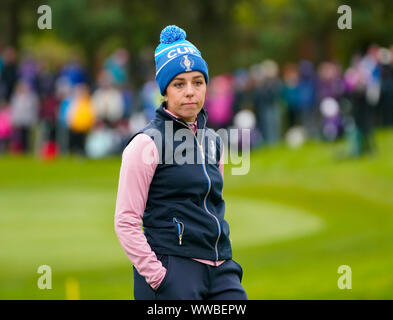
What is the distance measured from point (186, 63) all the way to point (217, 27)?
2732cm

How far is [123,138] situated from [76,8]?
1229cm

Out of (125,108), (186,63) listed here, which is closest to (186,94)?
(186,63)

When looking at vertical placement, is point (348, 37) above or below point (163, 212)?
above

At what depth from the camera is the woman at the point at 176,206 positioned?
4.48 m

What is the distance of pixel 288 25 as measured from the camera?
36938 mm

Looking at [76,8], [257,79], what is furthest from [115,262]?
[76,8]

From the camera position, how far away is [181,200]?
4.52 meters

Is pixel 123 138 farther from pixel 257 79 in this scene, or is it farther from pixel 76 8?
pixel 76 8

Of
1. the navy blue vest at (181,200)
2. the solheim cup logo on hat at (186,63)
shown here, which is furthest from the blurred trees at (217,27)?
the navy blue vest at (181,200)

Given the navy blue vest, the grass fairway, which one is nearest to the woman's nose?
the navy blue vest

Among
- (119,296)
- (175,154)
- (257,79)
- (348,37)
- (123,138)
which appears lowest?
(119,296)

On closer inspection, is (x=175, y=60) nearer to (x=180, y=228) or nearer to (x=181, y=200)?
(x=181, y=200)

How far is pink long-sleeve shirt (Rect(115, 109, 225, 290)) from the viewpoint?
14.6 ft
